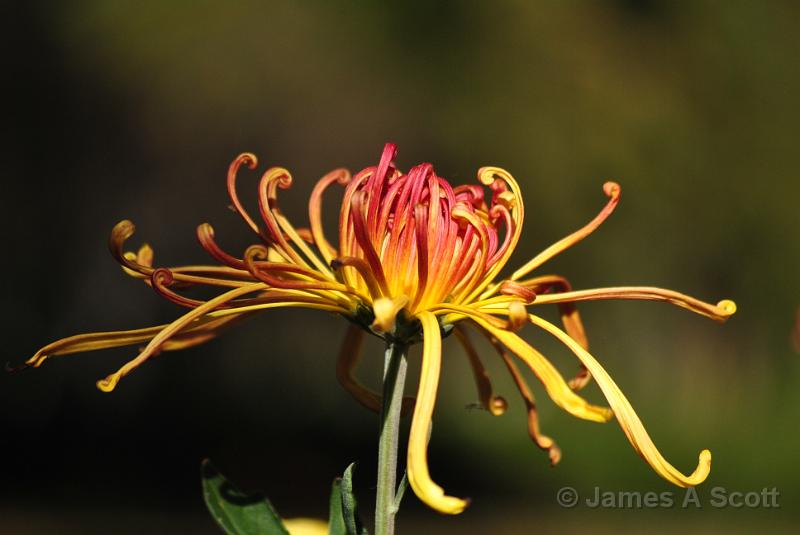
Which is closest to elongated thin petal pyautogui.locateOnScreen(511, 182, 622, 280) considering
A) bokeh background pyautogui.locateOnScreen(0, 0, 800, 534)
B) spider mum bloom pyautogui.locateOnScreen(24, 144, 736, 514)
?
spider mum bloom pyautogui.locateOnScreen(24, 144, 736, 514)

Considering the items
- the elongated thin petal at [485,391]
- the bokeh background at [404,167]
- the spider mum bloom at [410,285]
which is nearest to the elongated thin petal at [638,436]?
the spider mum bloom at [410,285]

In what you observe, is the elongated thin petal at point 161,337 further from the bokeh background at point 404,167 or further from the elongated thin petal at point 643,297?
the bokeh background at point 404,167

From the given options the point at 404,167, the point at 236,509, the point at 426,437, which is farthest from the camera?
the point at 404,167

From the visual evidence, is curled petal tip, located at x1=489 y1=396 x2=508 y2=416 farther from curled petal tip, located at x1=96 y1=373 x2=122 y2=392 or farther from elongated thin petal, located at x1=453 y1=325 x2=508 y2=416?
curled petal tip, located at x1=96 y1=373 x2=122 y2=392

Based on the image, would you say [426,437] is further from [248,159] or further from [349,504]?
[248,159]

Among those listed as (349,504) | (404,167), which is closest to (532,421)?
(349,504)

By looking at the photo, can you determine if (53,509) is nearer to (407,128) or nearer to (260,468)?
(260,468)
